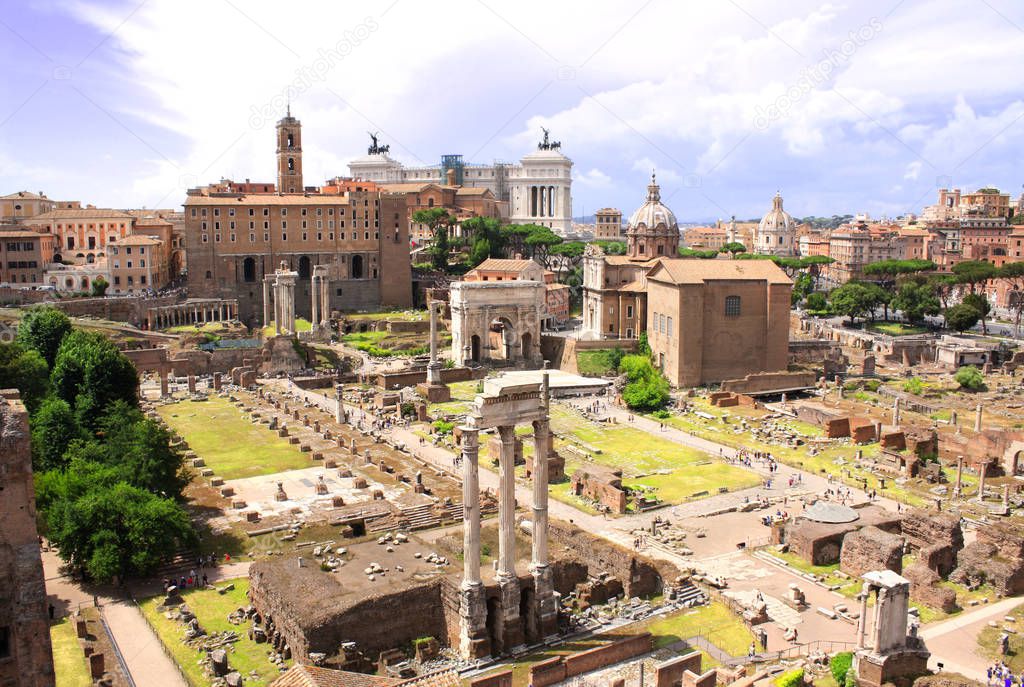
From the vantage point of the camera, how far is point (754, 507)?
38.4 meters

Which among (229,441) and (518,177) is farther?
(518,177)

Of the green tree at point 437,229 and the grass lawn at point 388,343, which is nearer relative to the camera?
the grass lawn at point 388,343

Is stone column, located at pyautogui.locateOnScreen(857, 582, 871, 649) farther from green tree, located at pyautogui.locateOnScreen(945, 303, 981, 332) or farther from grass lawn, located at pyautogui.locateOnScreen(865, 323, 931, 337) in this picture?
grass lawn, located at pyautogui.locateOnScreen(865, 323, 931, 337)

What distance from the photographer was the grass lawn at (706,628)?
25.7 metres

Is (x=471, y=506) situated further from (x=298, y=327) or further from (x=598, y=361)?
(x=298, y=327)

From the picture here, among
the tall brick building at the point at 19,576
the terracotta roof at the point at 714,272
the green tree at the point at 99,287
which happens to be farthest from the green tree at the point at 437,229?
the tall brick building at the point at 19,576

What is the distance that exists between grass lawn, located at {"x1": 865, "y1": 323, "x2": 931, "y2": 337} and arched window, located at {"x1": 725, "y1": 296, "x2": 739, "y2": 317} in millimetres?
28499

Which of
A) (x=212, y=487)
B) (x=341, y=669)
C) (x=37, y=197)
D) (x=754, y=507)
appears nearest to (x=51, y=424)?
(x=212, y=487)

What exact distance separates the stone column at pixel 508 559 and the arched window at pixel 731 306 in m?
42.6

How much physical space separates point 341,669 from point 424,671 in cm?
224

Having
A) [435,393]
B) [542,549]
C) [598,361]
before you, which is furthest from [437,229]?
[542,549]

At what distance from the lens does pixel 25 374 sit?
44125 mm

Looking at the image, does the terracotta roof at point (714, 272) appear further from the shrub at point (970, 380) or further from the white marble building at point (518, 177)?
the white marble building at point (518, 177)

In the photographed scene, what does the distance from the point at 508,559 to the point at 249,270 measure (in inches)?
2750
